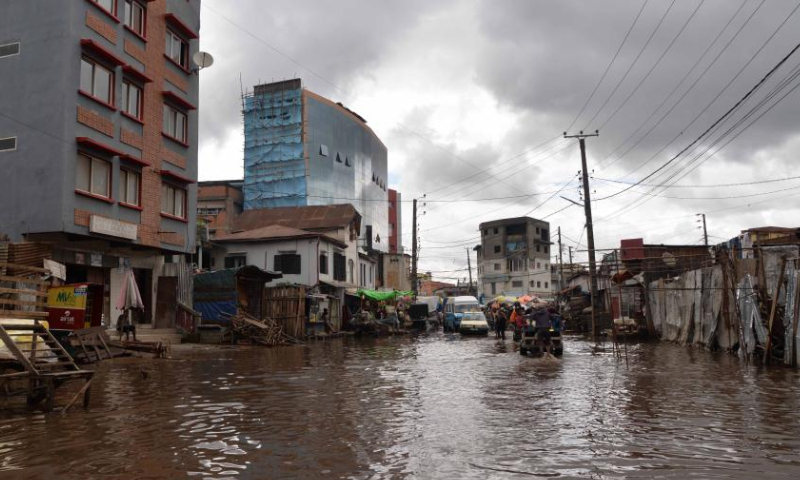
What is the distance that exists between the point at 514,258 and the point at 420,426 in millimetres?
89739

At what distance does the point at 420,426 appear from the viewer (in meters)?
8.68

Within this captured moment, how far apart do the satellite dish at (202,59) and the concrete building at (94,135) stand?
102 centimetres

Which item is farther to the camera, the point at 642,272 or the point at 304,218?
the point at 304,218

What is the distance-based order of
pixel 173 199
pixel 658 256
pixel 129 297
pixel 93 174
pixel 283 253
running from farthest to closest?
pixel 283 253 < pixel 658 256 < pixel 173 199 < pixel 93 174 < pixel 129 297

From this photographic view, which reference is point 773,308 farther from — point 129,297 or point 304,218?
point 304,218

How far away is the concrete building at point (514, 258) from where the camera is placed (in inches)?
3780

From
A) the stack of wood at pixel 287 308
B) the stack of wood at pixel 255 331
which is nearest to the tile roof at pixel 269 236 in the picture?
the stack of wood at pixel 287 308

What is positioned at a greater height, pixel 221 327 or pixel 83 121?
pixel 83 121

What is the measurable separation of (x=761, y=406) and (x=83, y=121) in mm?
21245

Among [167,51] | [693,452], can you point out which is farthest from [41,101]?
[693,452]

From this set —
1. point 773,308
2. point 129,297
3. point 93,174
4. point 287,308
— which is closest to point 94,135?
point 93,174

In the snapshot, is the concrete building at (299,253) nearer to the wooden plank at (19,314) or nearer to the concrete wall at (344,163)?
the concrete wall at (344,163)

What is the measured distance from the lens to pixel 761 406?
9.88 m

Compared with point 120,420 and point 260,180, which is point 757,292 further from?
point 260,180
